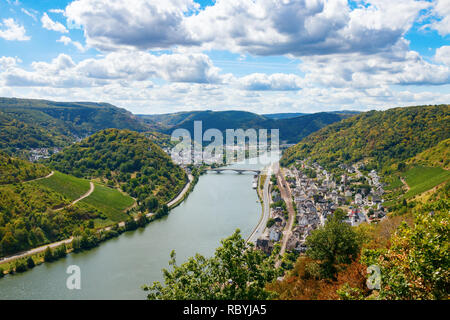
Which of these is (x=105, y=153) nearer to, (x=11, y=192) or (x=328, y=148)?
(x=11, y=192)

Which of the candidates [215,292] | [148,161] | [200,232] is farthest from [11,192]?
[215,292]

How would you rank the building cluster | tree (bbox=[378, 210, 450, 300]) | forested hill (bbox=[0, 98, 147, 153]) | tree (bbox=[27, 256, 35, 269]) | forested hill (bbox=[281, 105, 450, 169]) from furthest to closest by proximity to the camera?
forested hill (bbox=[0, 98, 147, 153]) → the building cluster → forested hill (bbox=[281, 105, 450, 169]) → tree (bbox=[27, 256, 35, 269]) → tree (bbox=[378, 210, 450, 300])

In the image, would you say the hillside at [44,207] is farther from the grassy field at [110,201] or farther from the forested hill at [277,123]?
the forested hill at [277,123]

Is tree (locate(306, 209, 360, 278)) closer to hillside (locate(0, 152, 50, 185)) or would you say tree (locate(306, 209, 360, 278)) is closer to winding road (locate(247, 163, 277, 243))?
winding road (locate(247, 163, 277, 243))

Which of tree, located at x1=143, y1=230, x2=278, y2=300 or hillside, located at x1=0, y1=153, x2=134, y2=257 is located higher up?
tree, located at x1=143, y1=230, x2=278, y2=300

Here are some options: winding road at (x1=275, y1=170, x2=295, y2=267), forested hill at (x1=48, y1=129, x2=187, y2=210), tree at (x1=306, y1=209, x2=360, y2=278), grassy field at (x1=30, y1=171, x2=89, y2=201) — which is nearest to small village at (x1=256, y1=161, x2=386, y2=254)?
winding road at (x1=275, y1=170, x2=295, y2=267)

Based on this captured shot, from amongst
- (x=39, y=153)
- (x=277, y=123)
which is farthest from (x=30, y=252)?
(x=277, y=123)
